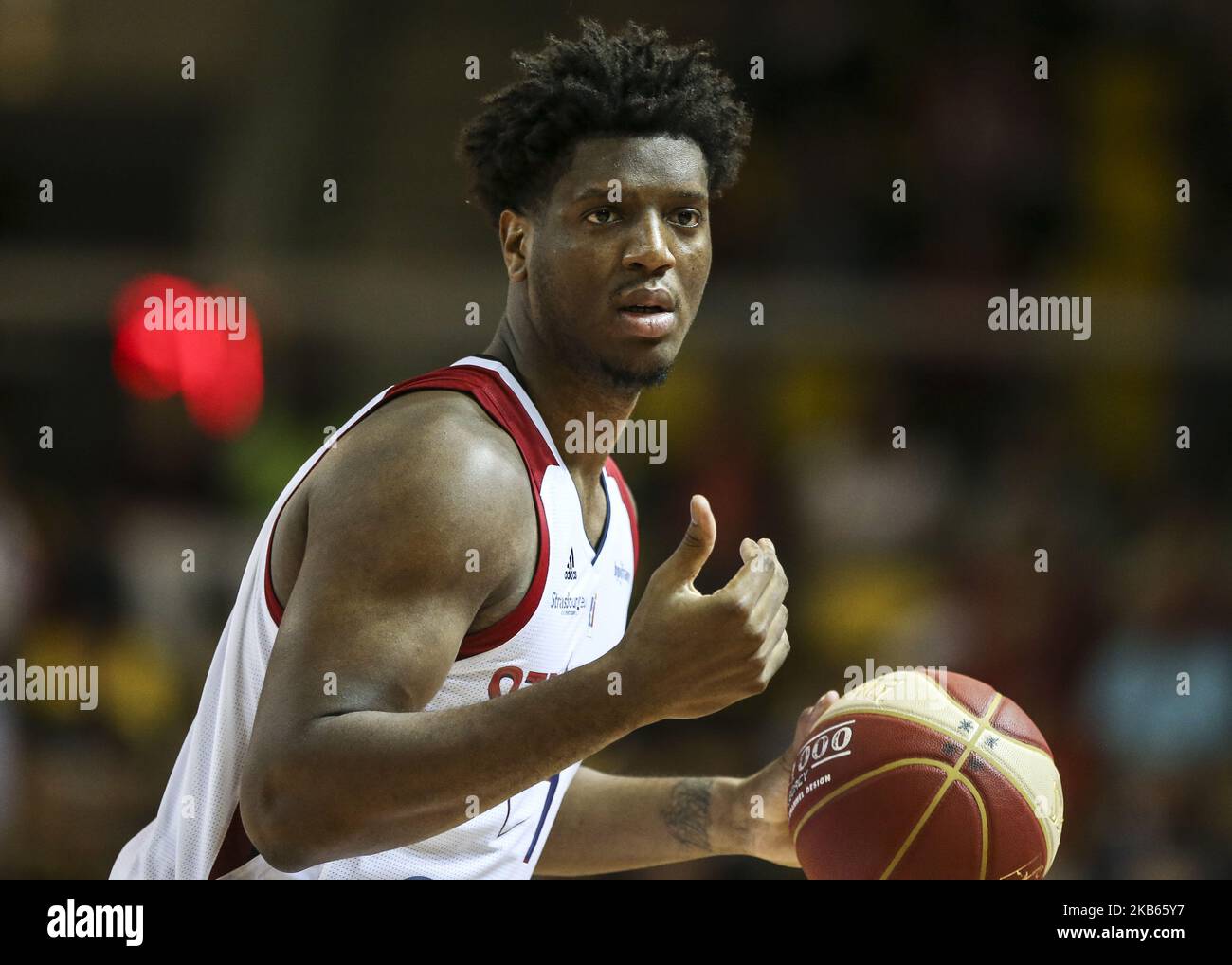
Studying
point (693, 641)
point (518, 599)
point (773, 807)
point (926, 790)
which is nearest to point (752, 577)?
point (693, 641)

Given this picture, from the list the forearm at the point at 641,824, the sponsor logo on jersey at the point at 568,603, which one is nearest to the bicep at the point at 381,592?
the sponsor logo on jersey at the point at 568,603

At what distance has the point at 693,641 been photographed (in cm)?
246

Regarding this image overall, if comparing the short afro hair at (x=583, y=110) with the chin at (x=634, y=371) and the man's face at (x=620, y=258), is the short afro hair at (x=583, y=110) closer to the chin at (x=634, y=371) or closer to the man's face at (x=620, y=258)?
the man's face at (x=620, y=258)

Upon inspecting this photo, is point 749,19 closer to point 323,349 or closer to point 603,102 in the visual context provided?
point 323,349

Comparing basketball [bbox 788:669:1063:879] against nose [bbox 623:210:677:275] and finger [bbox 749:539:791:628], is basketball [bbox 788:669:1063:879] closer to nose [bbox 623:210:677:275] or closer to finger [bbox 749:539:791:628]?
finger [bbox 749:539:791:628]

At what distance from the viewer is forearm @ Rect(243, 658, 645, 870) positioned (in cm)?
248

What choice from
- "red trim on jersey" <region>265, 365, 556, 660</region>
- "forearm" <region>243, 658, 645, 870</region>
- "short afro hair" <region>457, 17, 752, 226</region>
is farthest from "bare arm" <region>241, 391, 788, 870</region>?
"short afro hair" <region>457, 17, 752, 226</region>

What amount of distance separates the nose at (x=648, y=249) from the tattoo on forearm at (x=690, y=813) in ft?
4.57

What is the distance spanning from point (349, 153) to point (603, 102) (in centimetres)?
556

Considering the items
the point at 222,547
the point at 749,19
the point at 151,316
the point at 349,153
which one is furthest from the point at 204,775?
the point at 749,19

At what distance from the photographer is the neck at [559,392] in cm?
334

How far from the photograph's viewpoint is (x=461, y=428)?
2.87 metres

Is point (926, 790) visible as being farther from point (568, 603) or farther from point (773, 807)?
point (568, 603)

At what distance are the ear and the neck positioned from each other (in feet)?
0.57
